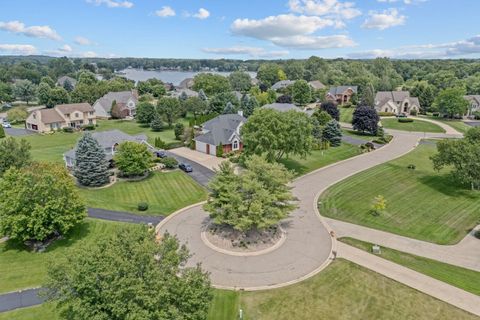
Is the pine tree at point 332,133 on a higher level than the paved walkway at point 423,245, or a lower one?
higher

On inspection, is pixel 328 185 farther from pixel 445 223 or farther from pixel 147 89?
pixel 147 89

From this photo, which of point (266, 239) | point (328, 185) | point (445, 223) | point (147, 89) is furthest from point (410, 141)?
point (147, 89)

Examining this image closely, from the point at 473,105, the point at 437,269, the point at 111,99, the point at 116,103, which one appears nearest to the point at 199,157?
the point at 437,269

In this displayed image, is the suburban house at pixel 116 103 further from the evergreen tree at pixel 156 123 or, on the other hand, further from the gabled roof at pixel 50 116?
the evergreen tree at pixel 156 123

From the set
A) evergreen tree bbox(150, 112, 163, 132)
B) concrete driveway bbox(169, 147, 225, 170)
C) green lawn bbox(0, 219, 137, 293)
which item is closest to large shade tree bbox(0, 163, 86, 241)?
green lawn bbox(0, 219, 137, 293)

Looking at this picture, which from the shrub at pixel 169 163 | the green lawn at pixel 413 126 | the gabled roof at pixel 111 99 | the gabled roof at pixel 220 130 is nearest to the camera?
the shrub at pixel 169 163

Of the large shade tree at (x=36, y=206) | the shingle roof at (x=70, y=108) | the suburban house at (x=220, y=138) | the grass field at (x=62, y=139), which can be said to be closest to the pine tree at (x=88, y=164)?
the large shade tree at (x=36, y=206)
